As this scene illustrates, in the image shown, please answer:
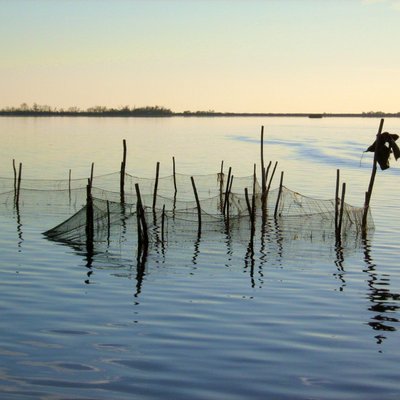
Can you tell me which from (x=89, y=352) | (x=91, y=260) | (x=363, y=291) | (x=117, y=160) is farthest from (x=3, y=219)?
(x=117, y=160)

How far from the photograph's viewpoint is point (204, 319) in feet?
43.1

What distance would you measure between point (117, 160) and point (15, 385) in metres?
57.1

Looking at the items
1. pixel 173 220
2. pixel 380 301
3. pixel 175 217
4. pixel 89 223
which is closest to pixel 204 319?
pixel 380 301

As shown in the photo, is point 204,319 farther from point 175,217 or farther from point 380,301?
point 175,217

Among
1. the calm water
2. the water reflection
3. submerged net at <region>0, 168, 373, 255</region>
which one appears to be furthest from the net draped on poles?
the water reflection

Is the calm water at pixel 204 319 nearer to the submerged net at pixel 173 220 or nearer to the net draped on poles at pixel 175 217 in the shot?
the submerged net at pixel 173 220

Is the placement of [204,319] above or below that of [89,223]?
below

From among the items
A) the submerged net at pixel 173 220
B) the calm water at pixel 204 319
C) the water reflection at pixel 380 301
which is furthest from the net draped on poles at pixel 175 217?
the water reflection at pixel 380 301

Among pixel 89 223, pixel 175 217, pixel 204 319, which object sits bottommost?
pixel 175 217

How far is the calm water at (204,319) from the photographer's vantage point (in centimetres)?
991

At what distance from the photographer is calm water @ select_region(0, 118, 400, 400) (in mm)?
9906

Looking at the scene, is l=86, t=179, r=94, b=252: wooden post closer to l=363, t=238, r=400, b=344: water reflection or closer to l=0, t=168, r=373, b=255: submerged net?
l=0, t=168, r=373, b=255: submerged net

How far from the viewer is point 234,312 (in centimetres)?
1379

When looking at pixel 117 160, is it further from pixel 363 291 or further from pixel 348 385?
pixel 348 385
